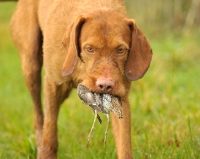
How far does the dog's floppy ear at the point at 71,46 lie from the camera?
5.01 m

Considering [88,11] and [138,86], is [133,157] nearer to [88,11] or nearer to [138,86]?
[88,11]

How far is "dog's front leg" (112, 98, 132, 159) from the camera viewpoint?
530 cm

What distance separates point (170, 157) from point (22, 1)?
8.71ft

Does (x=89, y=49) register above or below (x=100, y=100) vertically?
above

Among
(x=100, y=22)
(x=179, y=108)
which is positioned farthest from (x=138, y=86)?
(x=100, y=22)

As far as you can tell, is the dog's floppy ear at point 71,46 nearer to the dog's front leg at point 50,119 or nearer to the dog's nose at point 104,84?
the dog's nose at point 104,84

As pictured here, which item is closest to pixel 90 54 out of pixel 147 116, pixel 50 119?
pixel 50 119

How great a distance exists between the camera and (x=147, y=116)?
7.79 meters

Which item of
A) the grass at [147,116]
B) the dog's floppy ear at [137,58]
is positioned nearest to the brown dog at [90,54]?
the dog's floppy ear at [137,58]

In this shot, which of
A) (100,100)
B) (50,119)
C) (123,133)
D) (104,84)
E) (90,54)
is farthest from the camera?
(50,119)

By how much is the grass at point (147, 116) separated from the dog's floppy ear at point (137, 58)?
0.90 meters

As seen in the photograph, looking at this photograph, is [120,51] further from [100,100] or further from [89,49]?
[100,100]

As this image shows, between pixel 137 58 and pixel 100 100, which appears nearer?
pixel 100 100

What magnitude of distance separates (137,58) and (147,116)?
2823 mm
